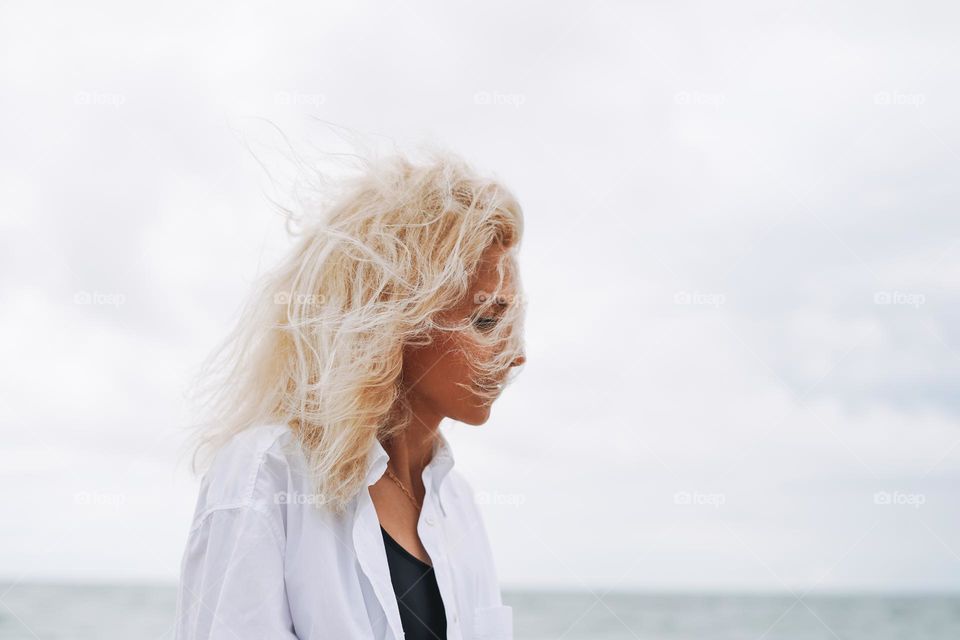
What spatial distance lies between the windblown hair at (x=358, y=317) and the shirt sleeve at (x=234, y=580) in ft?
0.53

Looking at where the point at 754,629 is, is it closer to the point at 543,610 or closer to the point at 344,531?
the point at 543,610

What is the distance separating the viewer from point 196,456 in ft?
6.70

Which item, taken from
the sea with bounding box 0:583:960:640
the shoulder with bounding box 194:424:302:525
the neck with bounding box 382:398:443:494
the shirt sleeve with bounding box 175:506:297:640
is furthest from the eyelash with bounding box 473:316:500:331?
the sea with bounding box 0:583:960:640

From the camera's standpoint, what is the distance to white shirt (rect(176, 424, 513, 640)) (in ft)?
5.51

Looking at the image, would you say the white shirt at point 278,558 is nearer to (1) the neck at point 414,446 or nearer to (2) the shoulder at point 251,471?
(2) the shoulder at point 251,471

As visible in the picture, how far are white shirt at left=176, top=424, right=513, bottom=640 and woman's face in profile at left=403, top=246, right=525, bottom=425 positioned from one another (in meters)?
0.20

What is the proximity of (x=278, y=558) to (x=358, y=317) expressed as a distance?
1.76 feet

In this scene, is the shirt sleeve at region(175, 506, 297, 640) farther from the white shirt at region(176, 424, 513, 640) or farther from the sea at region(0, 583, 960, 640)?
the sea at region(0, 583, 960, 640)

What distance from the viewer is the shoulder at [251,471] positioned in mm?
1725

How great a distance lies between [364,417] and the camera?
6.33ft

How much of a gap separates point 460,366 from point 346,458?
0.35 metres

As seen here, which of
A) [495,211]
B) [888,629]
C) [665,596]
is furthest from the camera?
[665,596]

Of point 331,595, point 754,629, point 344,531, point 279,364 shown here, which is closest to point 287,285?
point 279,364

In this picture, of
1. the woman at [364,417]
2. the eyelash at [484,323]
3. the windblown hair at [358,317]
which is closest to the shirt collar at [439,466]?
Result: the woman at [364,417]
